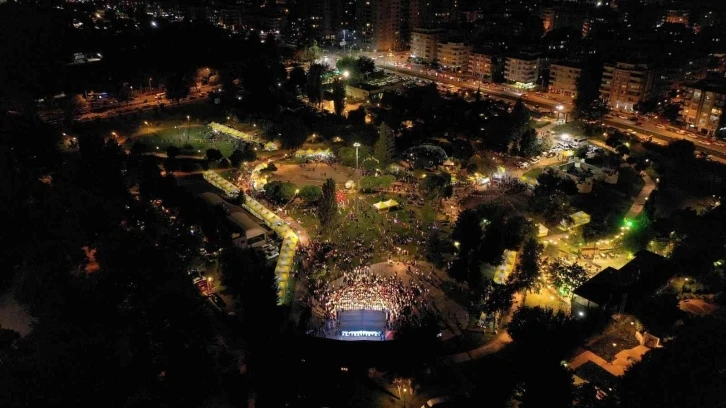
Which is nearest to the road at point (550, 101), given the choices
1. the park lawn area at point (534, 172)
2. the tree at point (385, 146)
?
the park lawn area at point (534, 172)

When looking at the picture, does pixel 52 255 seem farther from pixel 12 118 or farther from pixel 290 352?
pixel 12 118

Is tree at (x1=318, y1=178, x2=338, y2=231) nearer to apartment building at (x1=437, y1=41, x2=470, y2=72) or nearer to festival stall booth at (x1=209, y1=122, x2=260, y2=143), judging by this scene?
festival stall booth at (x1=209, y1=122, x2=260, y2=143)

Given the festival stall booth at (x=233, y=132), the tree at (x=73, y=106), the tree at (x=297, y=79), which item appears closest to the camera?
the festival stall booth at (x=233, y=132)

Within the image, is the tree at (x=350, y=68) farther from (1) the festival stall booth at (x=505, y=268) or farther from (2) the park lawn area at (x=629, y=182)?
(1) the festival stall booth at (x=505, y=268)

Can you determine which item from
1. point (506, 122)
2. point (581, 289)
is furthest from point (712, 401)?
point (506, 122)

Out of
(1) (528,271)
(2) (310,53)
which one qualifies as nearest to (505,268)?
(1) (528,271)

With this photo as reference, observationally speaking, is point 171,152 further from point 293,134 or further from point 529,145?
point 529,145
